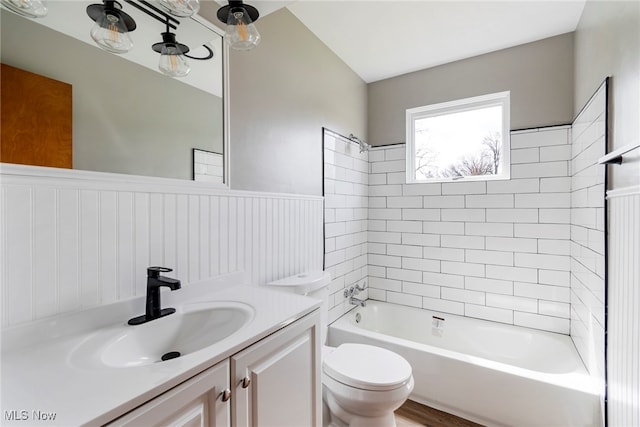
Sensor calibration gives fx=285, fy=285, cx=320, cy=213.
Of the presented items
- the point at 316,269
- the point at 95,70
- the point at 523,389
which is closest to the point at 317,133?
the point at 316,269

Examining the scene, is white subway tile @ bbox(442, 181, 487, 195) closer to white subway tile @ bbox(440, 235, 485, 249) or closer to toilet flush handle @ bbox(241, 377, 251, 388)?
A: white subway tile @ bbox(440, 235, 485, 249)

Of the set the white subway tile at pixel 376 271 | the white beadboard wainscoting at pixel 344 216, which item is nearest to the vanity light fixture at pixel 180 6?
the white beadboard wainscoting at pixel 344 216

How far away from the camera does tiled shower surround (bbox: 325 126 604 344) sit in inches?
84.9

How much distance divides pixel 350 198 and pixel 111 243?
6.25 feet

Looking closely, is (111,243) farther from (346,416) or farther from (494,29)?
(494,29)

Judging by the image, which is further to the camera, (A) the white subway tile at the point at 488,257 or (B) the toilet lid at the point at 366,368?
(A) the white subway tile at the point at 488,257

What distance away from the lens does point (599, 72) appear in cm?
152

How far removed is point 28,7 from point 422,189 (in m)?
2.57

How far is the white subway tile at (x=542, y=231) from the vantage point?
6.99ft

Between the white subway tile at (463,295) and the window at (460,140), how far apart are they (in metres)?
0.97

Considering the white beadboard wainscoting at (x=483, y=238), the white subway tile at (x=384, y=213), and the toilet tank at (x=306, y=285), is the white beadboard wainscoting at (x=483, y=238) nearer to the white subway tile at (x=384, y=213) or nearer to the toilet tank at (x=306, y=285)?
the white subway tile at (x=384, y=213)

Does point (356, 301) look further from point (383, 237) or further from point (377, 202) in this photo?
point (377, 202)

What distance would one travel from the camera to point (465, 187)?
8.04 ft

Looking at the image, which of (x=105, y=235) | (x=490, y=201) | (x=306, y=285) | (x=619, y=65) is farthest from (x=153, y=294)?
(x=490, y=201)
